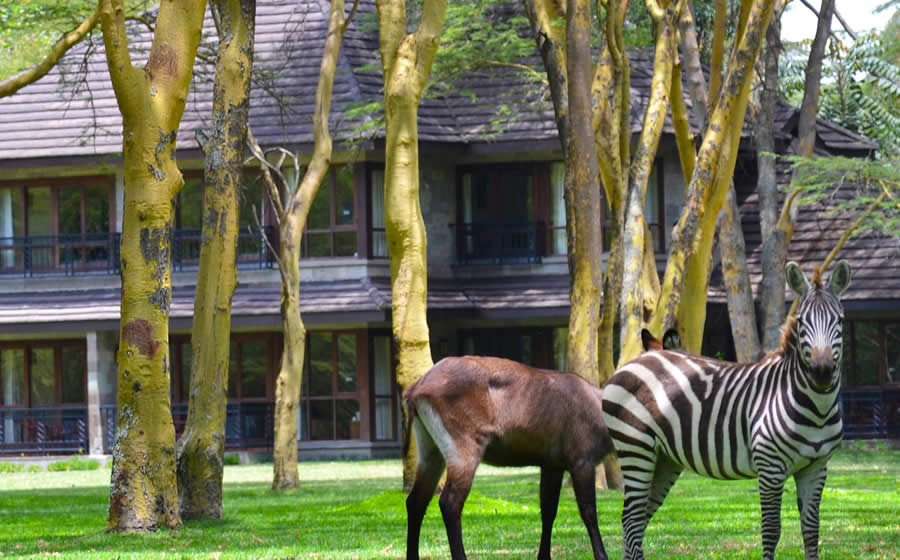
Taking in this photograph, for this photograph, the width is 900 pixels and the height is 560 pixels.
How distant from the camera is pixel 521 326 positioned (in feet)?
125

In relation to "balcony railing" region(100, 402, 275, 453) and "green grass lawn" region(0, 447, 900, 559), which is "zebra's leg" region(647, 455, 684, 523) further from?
"balcony railing" region(100, 402, 275, 453)

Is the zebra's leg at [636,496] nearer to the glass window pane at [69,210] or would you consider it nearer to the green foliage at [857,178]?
the green foliage at [857,178]

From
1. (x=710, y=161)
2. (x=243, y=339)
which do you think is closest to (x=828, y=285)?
(x=710, y=161)

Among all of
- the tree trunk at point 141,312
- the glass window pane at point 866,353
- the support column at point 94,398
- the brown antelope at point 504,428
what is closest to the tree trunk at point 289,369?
the tree trunk at point 141,312

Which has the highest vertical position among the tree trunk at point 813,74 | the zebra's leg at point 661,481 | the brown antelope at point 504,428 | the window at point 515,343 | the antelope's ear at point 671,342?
the tree trunk at point 813,74

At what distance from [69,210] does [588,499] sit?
31148mm

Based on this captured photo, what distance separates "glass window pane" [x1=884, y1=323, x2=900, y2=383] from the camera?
122ft

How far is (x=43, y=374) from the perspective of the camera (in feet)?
130

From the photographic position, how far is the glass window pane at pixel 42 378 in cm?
3950

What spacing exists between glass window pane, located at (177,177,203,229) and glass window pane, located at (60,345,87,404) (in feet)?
13.7

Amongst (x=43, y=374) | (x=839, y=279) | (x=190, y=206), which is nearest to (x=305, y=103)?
(x=190, y=206)

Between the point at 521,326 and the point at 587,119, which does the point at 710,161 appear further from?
the point at 521,326

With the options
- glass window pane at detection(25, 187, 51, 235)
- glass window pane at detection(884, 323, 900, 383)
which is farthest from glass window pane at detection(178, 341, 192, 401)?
glass window pane at detection(884, 323, 900, 383)

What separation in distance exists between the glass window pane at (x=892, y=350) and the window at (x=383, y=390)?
1185cm
